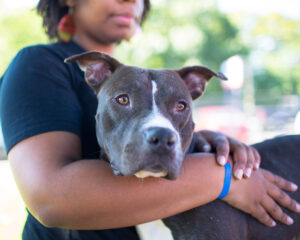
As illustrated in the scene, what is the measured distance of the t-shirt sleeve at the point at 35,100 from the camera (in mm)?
2240

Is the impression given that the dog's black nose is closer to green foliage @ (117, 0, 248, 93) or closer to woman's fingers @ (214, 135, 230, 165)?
woman's fingers @ (214, 135, 230, 165)

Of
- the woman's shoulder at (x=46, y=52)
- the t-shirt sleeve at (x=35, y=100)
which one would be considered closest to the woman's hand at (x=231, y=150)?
the t-shirt sleeve at (x=35, y=100)

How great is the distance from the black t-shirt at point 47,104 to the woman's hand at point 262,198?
0.92 meters

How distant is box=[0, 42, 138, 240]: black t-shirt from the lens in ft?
7.41

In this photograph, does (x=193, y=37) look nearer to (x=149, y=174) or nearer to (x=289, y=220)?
(x=289, y=220)

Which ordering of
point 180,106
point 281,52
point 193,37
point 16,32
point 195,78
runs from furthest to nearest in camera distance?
point 281,52
point 193,37
point 16,32
point 195,78
point 180,106

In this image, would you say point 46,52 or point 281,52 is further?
point 281,52

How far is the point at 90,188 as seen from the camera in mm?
2033

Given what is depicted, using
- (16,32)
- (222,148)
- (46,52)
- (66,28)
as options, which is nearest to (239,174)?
(222,148)

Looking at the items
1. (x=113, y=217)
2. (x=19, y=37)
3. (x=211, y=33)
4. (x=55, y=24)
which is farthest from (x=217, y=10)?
(x=113, y=217)

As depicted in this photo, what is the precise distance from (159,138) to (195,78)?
1.31 metres

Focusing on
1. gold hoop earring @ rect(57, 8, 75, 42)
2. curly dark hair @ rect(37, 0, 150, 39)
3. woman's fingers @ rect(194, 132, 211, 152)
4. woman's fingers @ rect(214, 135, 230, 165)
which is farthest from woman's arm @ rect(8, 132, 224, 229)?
curly dark hair @ rect(37, 0, 150, 39)

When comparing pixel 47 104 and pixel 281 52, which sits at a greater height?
pixel 47 104

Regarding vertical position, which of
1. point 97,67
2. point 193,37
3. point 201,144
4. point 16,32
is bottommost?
point 193,37
